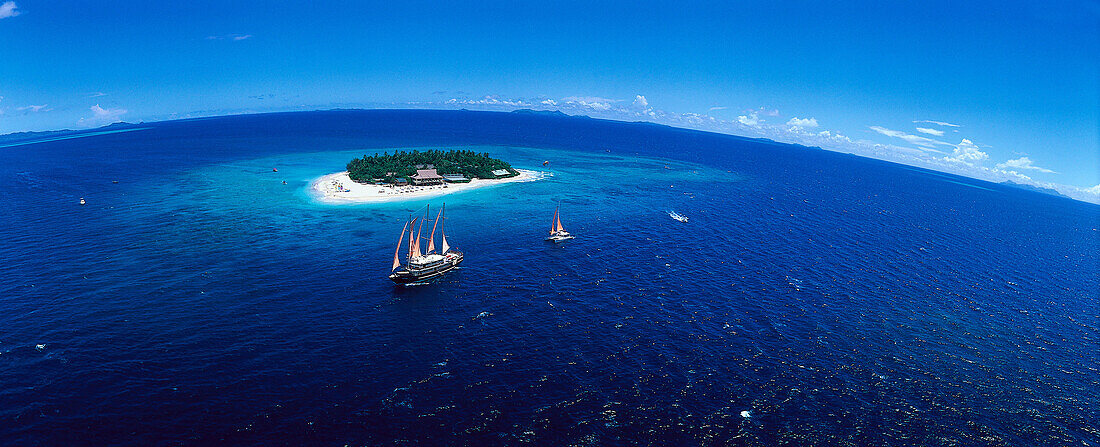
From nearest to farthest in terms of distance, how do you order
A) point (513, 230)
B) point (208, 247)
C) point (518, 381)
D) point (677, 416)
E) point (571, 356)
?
point (677, 416) < point (518, 381) < point (571, 356) < point (208, 247) < point (513, 230)

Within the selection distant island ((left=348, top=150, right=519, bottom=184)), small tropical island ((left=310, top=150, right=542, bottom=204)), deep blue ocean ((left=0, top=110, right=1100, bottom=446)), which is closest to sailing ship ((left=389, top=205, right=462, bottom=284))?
deep blue ocean ((left=0, top=110, right=1100, bottom=446))

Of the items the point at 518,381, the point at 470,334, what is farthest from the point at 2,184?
the point at 518,381

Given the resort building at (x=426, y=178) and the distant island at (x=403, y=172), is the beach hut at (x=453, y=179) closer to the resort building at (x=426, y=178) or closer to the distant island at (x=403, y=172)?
the distant island at (x=403, y=172)

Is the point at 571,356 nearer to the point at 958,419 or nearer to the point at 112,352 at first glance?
the point at 958,419

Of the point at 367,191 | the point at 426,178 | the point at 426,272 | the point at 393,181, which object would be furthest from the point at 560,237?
the point at 393,181

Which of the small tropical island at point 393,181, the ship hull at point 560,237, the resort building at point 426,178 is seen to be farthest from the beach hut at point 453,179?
the ship hull at point 560,237
